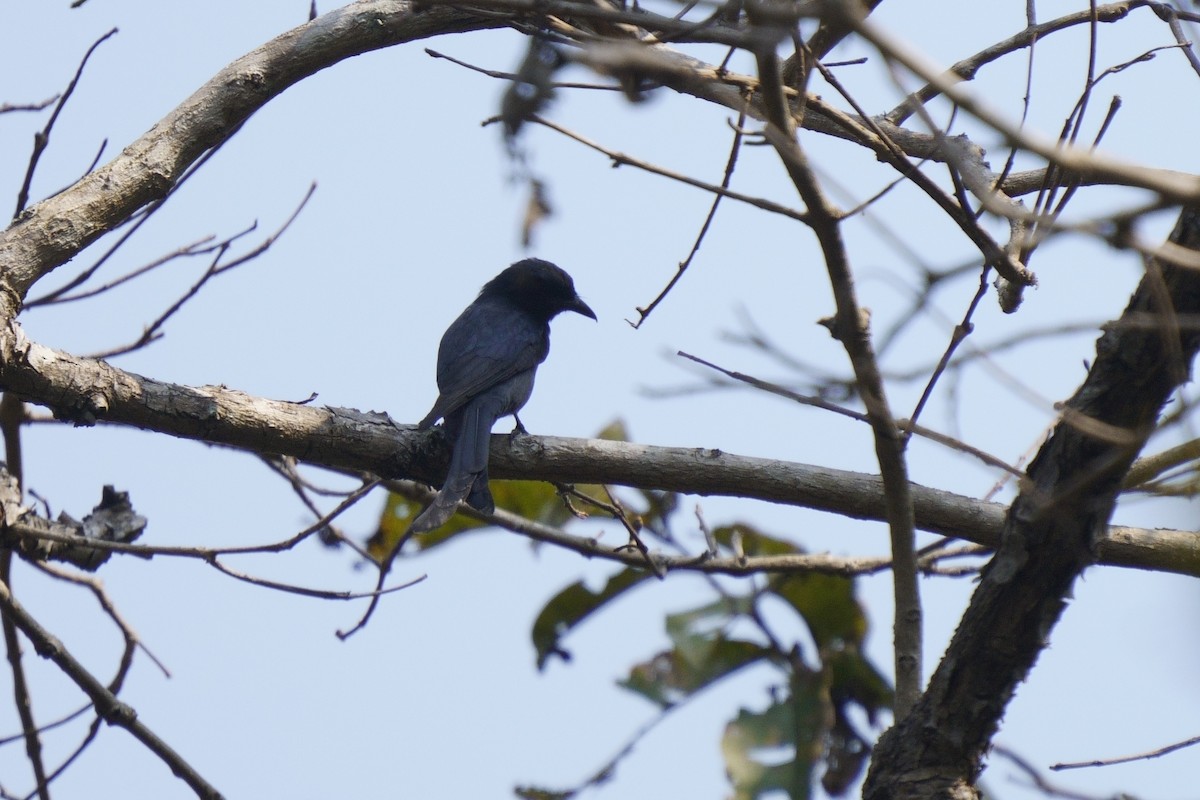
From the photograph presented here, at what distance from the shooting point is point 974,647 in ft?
9.48

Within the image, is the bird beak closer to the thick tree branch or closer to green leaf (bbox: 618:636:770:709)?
green leaf (bbox: 618:636:770:709)

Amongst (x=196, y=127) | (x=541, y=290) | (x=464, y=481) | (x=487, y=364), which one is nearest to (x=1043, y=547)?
(x=464, y=481)

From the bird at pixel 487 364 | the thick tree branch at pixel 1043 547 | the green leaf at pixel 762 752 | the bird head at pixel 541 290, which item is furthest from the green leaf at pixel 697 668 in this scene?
the thick tree branch at pixel 1043 547

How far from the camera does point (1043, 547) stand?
9.01ft

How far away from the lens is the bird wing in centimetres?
636

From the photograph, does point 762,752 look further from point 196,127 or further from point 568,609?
point 196,127

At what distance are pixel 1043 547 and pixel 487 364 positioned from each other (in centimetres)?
441

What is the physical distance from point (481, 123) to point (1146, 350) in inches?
72.1

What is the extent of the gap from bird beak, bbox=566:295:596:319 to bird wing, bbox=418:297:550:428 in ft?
1.87

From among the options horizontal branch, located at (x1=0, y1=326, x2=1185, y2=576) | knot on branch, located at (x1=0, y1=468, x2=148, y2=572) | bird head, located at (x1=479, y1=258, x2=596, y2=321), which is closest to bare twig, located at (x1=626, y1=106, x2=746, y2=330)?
horizontal branch, located at (x1=0, y1=326, x2=1185, y2=576)

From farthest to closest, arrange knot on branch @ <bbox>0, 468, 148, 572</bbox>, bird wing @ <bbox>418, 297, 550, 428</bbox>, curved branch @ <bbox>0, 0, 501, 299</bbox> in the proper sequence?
bird wing @ <bbox>418, 297, 550, 428</bbox> < knot on branch @ <bbox>0, 468, 148, 572</bbox> < curved branch @ <bbox>0, 0, 501, 299</bbox>

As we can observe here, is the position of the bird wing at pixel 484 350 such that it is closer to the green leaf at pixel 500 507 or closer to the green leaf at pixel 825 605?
the green leaf at pixel 500 507

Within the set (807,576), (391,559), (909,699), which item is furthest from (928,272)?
(807,576)

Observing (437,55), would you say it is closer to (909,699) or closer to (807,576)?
(909,699)
